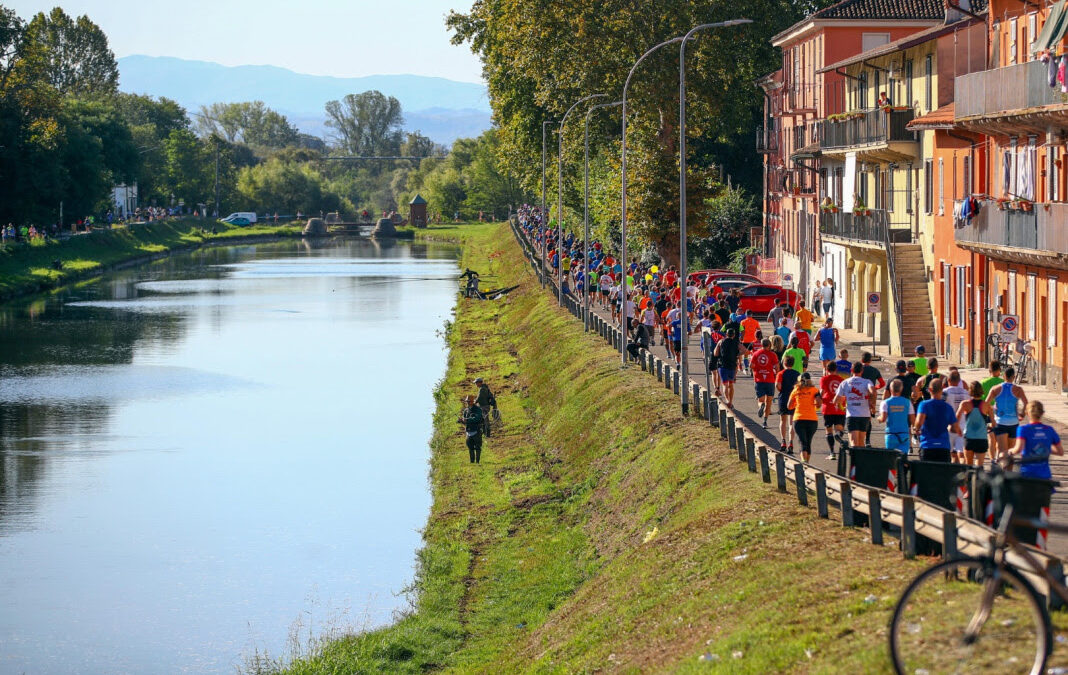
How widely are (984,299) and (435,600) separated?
1864 centimetres

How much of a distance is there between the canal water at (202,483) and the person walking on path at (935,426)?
29.8ft

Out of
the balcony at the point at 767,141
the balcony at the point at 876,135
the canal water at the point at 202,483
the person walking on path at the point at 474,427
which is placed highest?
the balcony at the point at 767,141

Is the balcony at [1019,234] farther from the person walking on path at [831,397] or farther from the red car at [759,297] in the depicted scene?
the red car at [759,297]

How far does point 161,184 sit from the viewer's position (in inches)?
6299

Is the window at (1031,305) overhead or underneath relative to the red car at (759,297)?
overhead

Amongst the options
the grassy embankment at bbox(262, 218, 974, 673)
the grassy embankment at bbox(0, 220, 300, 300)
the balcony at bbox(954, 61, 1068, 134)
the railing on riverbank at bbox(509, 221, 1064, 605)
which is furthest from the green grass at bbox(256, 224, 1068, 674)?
the grassy embankment at bbox(0, 220, 300, 300)

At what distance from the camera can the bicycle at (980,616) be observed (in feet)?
32.4

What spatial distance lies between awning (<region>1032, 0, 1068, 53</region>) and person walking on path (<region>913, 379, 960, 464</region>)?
12721 mm

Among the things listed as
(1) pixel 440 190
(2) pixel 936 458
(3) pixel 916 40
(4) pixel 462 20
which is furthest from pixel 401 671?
(1) pixel 440 190

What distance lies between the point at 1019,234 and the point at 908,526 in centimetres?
1859

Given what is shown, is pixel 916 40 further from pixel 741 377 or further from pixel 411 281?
pixel 411 281

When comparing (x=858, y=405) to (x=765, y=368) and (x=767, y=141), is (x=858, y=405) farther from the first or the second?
(x=767, y=141)

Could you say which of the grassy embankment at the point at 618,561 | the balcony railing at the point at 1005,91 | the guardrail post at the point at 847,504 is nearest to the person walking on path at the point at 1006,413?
the grassy embankment at the point at 618,561

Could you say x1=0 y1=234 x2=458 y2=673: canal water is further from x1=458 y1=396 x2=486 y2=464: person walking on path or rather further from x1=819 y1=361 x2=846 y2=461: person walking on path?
x1=819 y1=361 x2=846 y2=461: person walking on path
